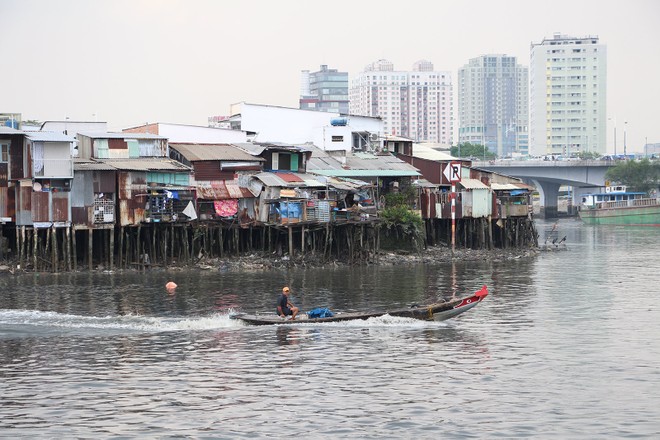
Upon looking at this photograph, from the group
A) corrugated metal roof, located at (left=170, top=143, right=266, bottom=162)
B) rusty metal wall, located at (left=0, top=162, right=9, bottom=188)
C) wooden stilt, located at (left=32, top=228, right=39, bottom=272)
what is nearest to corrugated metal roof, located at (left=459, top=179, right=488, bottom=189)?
corrugated metal roof, located at (left=170, top=143, right=266, bottom=162)

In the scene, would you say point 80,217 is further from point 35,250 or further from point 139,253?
point 139,253

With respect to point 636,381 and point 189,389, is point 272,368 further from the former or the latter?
point 636,381

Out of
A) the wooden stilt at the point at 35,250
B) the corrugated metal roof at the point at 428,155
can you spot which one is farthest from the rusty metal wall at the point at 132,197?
the corrugated metal roof at the point at 428,155

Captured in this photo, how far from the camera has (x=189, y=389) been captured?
2759 cm

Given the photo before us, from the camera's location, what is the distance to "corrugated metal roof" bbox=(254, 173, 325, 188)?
2334 inches

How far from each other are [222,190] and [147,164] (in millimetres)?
4961

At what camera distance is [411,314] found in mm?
37281

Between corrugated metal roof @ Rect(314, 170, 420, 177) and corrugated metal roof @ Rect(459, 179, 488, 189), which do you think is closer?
corrugated metal roof @ Rect(314, 170, 420, 177)

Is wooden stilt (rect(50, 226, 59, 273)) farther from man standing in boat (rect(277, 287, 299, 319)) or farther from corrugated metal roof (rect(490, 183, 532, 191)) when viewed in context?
corrugated metal roof (rect(490, 183, 532, 191))

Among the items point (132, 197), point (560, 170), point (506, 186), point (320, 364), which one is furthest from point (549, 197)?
point (320, 364)

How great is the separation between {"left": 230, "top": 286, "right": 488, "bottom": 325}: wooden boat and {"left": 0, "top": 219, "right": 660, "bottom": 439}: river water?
319 mm

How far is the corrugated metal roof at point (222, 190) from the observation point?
193 ft

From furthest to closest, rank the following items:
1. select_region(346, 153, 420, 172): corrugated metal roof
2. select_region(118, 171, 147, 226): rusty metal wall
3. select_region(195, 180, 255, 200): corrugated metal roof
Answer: select_region(346, 153, 420, 172): corrugated metal roof → select_region(195, 180, 255, 200): corrugated metal roof → select_region(118, 171, 147, 226): rusty metal wall

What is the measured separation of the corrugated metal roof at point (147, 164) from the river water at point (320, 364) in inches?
306
